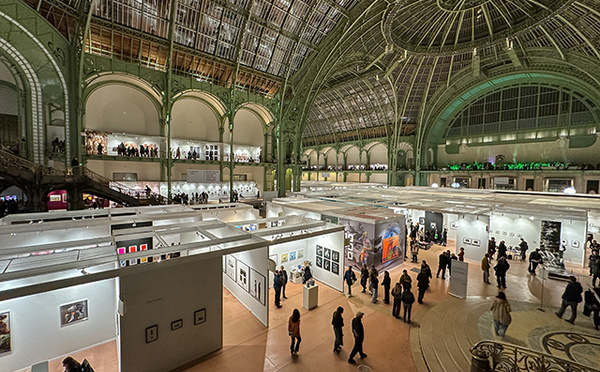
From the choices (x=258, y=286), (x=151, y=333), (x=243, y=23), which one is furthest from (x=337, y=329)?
(x=243, y=23)

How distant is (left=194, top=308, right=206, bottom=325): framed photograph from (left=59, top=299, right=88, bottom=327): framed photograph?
334cm

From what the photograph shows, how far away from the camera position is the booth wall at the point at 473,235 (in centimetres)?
1447

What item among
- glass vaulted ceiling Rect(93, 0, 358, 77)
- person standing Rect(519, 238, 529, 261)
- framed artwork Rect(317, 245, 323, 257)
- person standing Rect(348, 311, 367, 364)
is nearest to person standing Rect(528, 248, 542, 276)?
person standing Rect(519, 238, 529, 261)

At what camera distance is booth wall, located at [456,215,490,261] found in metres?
14.5

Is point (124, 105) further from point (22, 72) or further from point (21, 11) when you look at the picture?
point (21, 11)

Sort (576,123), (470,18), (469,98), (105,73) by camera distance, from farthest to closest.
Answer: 1. (469,98)
2. (576,123)
3. (470,18)
4. (105,73)

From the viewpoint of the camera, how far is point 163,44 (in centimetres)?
2269

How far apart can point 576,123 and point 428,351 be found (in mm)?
41119

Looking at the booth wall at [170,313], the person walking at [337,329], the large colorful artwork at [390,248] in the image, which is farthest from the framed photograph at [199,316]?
the large colorful artwork at [390,248]

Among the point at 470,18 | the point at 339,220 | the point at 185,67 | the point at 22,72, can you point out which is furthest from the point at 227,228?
the point at 470,18

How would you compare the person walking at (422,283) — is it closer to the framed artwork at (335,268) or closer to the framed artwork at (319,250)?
the framed artwork at (335,268)

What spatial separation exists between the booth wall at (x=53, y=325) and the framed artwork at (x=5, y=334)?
0.21ft

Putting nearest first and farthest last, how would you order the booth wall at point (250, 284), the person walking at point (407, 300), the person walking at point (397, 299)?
the booth wall at point (250, 284) → the person walking at point (407, 300) → the person walking at point (397, 299)

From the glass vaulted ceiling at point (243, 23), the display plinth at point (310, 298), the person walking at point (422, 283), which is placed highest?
the glass vaulted ceiling at point (243, 23)
